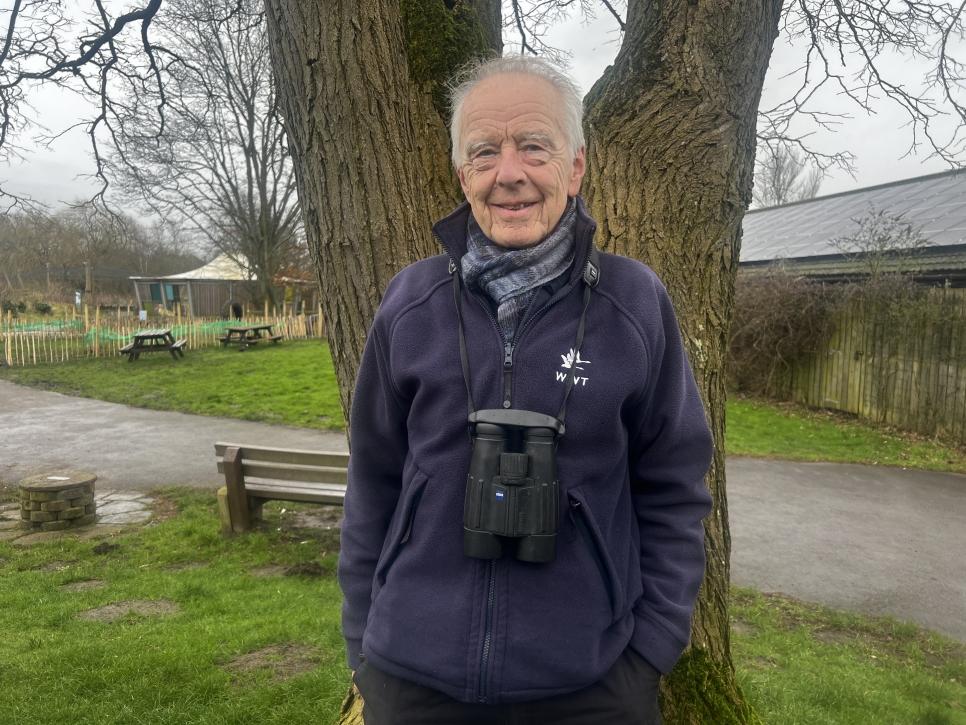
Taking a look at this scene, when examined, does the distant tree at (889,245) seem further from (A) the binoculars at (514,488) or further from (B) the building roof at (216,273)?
(B) the building roof at (216,273)

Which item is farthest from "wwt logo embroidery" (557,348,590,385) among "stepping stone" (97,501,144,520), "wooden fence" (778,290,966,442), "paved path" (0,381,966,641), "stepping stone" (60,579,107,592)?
"wooden fence" (778,290,966,442)

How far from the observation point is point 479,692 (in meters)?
1.40

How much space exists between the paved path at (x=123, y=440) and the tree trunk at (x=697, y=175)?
7.56 meters

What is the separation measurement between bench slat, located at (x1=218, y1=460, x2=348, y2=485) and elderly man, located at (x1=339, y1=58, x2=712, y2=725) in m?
4.69

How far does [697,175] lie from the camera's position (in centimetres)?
244

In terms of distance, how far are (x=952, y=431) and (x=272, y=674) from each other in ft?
37.8

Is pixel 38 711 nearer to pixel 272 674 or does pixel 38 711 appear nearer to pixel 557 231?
pixel 272 674

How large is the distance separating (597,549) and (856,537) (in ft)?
21.3

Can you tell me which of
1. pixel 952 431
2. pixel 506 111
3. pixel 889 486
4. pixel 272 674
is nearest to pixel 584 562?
pixel 506 111

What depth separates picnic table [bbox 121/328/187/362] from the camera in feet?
68.5

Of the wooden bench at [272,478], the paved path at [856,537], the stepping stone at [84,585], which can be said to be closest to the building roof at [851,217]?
the paved path at [856,537]

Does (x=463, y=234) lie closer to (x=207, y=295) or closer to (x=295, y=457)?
(x=295, y=457)

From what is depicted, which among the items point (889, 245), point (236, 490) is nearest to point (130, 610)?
point (236, 490)

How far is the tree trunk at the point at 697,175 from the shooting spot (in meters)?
2.43
